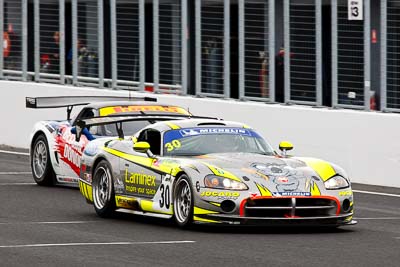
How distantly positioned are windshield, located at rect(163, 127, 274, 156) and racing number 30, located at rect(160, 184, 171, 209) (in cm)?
54

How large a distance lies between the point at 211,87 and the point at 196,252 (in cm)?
1343

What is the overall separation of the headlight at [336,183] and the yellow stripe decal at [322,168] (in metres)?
0.04

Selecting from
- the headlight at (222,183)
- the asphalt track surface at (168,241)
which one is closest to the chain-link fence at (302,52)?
the asphalt track surface at (168,241)

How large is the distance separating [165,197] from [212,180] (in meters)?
0.80

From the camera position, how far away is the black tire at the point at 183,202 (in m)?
13.4

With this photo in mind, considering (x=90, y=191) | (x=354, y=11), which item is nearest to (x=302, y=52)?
(x=354, y=11)

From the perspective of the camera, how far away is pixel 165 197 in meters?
13.9

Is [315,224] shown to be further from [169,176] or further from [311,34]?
[311,34]

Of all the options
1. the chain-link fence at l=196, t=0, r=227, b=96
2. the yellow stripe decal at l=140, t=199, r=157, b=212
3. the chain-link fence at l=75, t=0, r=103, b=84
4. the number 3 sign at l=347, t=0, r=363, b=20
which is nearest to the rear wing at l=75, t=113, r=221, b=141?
the yellow stripe decal at l=140, t=199, r=157, b=212

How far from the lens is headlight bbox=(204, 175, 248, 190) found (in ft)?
43.3

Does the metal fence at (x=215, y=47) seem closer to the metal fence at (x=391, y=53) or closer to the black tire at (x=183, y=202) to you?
the metal fence at (x=391, y=53)

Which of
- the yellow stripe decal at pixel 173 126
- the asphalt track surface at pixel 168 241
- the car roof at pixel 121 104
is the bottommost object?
the asphalt track surface at pixel 168 241

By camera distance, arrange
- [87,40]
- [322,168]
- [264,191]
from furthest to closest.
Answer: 1. [87,40]
2. [322,168]
3. [264,191]

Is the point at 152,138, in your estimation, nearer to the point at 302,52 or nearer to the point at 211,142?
the point at 211,142
